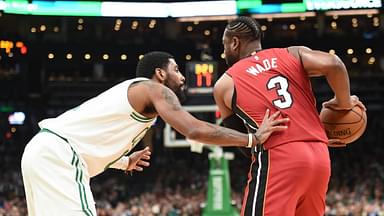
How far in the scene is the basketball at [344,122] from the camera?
514cm

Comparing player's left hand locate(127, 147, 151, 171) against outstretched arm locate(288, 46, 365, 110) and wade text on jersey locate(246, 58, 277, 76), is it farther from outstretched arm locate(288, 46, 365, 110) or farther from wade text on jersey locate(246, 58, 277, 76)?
outstretched arm locate(288, 46, 365, 110)

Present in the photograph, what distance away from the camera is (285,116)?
15.5 feet

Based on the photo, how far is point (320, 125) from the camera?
486 cm

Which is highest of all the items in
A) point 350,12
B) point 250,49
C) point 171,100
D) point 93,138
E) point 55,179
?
point 250,49

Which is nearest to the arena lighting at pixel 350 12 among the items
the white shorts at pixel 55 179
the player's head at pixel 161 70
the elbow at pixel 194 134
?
the player's head at pixel 161 70

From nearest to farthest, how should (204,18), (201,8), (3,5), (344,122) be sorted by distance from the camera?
(344,122), (3,5), (201,8), (204,18)

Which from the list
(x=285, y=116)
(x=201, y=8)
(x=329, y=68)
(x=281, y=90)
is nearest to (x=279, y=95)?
(x=281, y=90)

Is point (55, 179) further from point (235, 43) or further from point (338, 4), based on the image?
point (338, 4)

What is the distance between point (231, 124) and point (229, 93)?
1.15 ft

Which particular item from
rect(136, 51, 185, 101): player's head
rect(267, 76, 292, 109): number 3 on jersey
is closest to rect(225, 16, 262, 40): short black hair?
rect(267, 76, 292, 109): number 3 on jersey

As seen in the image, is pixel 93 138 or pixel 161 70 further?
pixel 161 70

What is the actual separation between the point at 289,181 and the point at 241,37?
1054mm

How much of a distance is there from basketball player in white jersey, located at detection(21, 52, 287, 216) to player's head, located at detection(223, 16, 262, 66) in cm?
51

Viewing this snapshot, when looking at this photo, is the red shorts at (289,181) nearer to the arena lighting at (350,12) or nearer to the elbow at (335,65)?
the elbow at (335,65)
